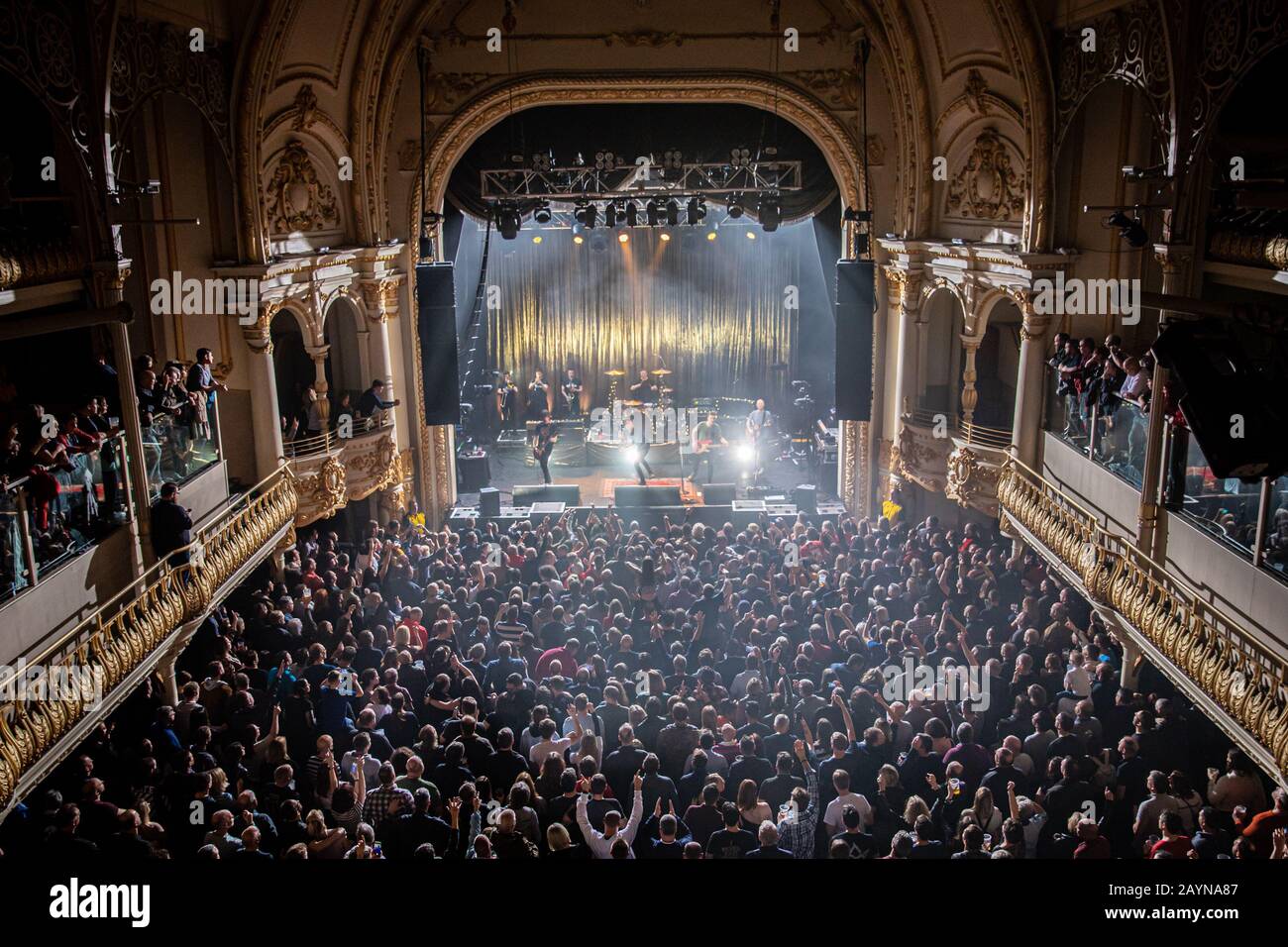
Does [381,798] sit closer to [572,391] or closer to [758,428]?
[758,428]

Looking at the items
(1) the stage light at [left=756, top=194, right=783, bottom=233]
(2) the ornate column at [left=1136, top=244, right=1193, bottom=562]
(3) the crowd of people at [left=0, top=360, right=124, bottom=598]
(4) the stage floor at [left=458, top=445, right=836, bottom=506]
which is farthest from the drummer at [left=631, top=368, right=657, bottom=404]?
(2) the ornate column at [left=1136, top=244, right=1193, bottom=562]

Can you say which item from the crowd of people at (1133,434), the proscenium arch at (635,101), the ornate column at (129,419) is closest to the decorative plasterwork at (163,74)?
the ornate column at (129,419)

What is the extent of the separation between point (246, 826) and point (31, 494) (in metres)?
3.59

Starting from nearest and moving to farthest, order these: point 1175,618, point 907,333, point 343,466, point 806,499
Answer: point 1175,618 → point 343,466 → point 907,333 → point 806,499

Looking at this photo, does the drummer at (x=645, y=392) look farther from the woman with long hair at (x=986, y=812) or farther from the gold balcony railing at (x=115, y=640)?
the woman with long hair at (x=986, y=812)

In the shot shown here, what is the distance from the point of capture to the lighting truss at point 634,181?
17.6 meters

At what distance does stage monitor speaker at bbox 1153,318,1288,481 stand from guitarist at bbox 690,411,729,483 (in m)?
13.0

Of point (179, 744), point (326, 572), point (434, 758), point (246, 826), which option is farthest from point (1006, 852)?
point (326, 572)

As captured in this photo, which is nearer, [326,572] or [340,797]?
[340,797]

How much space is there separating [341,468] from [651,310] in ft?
42.9

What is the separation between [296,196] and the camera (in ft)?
51.5

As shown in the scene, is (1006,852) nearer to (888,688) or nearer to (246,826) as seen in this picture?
(888,688)

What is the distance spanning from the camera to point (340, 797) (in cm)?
768

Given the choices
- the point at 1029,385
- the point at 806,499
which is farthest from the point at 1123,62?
the point at 806,499
